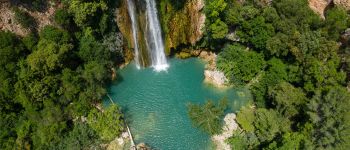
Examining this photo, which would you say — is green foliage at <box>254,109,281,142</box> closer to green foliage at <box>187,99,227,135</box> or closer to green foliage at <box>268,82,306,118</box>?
green foliage at <box>268,82,306,118</box>

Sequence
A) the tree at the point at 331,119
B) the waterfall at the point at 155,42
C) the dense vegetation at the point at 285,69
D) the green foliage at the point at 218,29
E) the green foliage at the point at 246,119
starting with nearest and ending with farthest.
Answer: the tree at the point at 331,119 < the dense vegetation at the point at 285,69 < the green foliage at the point at 246,119 < the green foliage at the point at 218,29 < the waterfall at the point at 155,42

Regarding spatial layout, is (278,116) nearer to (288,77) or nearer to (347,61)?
(288,77)

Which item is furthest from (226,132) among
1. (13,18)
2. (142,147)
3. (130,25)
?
(13,18)

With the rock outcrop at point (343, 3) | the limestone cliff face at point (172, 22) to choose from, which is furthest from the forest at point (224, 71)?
the limestone cliff face at point (172, 22)

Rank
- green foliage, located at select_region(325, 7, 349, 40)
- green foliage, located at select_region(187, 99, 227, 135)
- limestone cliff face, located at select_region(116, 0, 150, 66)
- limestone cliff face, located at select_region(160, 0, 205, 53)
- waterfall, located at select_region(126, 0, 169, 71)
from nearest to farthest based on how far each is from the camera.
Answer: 1. green foliage, located at select_region(187, 99, 227, 135)
2. green foliage, located at select_region(325, 7, 349, 40)
3. limestone cliff face, located at select_region(116, 0, 150, 66)
4. limestone cliff face, located at select_region(160, 0, 205, 53)
5. waterfall, located at select_region(126, 0, 169, 71)

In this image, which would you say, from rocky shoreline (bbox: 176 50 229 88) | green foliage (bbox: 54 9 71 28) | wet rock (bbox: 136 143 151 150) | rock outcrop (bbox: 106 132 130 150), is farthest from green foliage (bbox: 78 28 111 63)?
wet rock (bbox: 136 143 151 150)

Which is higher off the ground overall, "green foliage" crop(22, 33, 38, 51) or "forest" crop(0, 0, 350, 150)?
"green foliage" crop(22, 33, 38, 51)

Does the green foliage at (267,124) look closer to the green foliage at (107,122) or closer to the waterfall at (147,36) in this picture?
the waterfall at (147,36)
